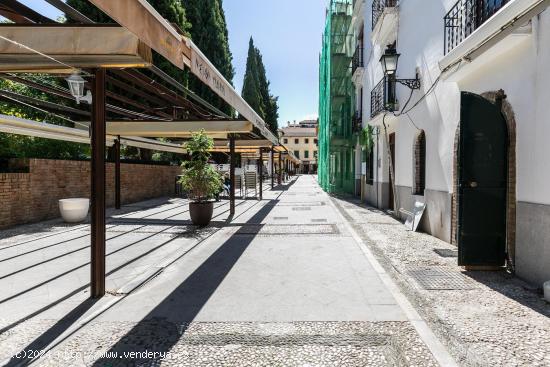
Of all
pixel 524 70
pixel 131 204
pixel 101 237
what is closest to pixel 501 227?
pixel 524 70

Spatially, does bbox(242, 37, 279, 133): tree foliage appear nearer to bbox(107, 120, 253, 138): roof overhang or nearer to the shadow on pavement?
bbox(107, 120, 253, 138): roof overhang

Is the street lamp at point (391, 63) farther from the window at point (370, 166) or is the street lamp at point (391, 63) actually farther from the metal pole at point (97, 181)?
the metal pole at point (97, 181)

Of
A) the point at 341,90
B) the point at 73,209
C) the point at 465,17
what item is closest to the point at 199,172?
the point at 73,209

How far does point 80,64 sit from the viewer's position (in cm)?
406

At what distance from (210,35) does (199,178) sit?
21.7 metres

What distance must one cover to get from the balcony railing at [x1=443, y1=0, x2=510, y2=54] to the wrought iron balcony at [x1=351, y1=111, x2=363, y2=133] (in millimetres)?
10006

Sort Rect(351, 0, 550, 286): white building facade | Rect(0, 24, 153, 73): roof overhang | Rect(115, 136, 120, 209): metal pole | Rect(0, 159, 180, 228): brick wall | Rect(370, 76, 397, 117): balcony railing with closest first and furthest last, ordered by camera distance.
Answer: Rect(0, 24, 153, 73): roof overhang < Rect(351, 0, 550, 286): white building facade < Rect(0, 159, 180, 228): brick wall < Rect(370, 76, 397, 117): balcony railing < Rect(115, 136, 120, 209): metal pole

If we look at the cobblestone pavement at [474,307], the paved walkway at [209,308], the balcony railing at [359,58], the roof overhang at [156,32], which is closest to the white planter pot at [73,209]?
the paved walkway at [209,308]

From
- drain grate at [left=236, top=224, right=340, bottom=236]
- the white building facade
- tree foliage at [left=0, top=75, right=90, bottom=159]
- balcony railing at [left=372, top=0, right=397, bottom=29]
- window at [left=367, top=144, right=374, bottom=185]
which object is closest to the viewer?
the white building facade

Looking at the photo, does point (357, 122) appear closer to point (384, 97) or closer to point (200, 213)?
point (384, 97)

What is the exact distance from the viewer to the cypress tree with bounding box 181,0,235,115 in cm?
2614

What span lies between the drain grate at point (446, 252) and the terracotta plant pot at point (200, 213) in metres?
5.42

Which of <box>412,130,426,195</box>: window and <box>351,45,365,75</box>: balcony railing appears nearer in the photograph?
<box>412,130,426,195</box>: window

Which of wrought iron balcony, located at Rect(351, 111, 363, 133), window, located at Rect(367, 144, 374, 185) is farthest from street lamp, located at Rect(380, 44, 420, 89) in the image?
wrought iron balcony, located at Rect(351, 111, 363, 133)
